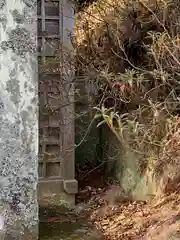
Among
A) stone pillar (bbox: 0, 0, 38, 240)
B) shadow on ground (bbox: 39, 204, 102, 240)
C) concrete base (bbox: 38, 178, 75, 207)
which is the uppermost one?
stone pillar (bbox: 0, 0, 38, 240)

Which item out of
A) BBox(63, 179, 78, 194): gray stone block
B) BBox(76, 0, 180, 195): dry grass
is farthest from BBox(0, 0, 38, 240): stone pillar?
BBox(63, 179, 78, 194): gray stone block

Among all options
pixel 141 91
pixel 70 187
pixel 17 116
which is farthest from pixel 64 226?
pixel 17 116

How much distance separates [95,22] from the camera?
18.7 feet

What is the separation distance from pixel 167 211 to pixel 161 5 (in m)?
1.92

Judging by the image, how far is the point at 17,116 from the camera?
12.1 ft

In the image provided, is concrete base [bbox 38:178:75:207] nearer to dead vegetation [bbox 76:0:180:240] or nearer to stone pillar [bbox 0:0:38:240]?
dead vegetation [bbox 76:0:180:240]

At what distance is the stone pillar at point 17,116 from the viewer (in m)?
3.64

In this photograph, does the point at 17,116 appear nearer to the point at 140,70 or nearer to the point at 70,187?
the point at 140,70

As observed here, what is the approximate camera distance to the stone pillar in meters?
3.64

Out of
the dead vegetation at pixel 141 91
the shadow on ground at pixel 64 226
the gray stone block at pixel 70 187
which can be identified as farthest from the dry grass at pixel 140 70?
the gray stone block at pixel 70 187

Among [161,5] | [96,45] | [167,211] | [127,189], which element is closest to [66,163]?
[127,189]

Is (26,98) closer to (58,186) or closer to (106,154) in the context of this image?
(58,186)

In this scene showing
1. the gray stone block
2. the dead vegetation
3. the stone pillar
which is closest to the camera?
the stone pillar

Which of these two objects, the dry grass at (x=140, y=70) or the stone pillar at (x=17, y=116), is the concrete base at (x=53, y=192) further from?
the stone pillar at (x=17, y=116)
